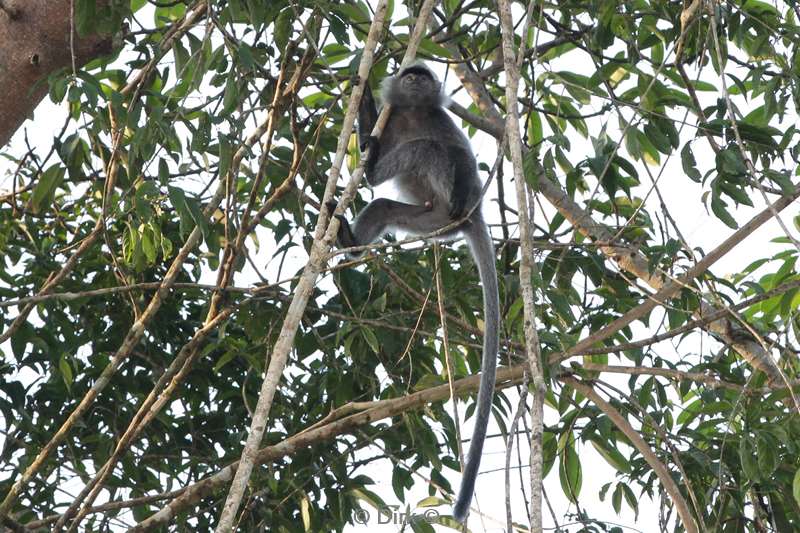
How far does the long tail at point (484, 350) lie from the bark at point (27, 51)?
1.59 meters

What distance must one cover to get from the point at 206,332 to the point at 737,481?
2.04 m

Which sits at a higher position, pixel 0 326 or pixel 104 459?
pixel 0 326

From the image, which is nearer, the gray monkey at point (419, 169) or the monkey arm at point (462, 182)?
the gray monkey at point (419, 169)

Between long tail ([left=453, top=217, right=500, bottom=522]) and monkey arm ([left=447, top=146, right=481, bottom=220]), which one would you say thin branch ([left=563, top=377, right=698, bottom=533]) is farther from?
monkey arm ([left=447, top=146, right=481, bottom=220])

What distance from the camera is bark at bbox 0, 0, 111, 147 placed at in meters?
3.00

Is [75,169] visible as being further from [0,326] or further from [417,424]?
[417,424]

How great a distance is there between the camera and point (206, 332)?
361 cm

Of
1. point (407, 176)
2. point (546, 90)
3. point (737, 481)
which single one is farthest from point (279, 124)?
point (737, 481)

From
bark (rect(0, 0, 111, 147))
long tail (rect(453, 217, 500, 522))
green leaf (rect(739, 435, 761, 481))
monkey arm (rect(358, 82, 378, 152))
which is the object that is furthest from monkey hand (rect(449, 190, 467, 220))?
bark (rect(0, 0, 111, 147))

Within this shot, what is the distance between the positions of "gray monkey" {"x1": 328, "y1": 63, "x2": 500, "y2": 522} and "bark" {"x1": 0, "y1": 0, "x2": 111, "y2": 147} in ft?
5.12

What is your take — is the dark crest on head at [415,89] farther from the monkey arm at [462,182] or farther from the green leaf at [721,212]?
the green leaf at [721,212]

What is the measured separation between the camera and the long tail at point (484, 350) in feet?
9.24

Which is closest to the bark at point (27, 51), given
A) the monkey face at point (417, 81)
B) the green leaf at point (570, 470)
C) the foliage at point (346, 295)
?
the foliage at point (346, 295)

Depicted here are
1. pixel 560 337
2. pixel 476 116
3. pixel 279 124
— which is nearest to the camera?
pixel 560 337
